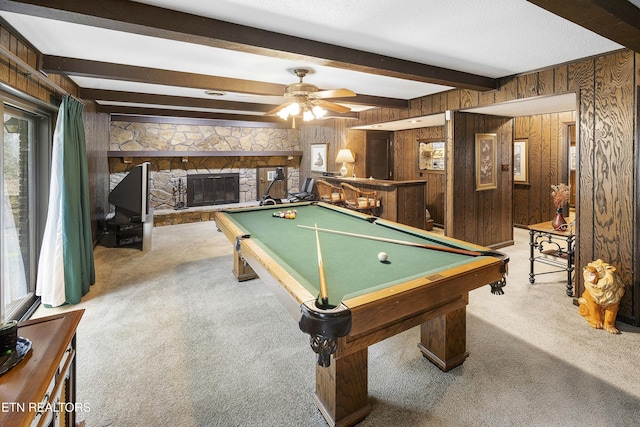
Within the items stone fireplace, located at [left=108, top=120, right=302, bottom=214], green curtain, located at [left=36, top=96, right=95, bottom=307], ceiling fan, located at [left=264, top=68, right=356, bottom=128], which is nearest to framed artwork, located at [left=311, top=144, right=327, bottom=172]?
stone fireplace, located at [left=108, top=120, right=302, bottom=214]

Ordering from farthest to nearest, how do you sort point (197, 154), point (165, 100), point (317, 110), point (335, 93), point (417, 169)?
point (197, 154), point (417, 169), point (165, 100), point (317, 110), point (335, 93)

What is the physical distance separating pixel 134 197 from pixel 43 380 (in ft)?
15.0

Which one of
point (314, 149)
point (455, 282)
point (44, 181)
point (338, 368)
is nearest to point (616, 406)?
point (455, 282)

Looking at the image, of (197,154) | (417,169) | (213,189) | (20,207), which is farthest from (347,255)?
(213,189)

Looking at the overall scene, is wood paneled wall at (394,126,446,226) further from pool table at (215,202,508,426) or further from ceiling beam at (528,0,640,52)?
ceiling beam at (528,0,640,52)

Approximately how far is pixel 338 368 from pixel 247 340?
110 cm

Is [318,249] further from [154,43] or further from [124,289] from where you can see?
[124,289]

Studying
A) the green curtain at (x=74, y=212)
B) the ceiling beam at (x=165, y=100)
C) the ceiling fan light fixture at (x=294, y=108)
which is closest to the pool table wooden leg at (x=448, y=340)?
the ceiling fan light fixture at (x=294, y=108)

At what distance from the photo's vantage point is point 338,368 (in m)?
1.63

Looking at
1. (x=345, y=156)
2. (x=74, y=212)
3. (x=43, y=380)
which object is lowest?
(x=43, y=380)

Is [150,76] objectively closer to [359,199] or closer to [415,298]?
[415,298]

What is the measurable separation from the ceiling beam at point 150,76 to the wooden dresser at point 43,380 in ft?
8.82

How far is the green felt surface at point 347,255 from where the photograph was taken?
5.65 ft

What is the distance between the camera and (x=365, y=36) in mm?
2469
